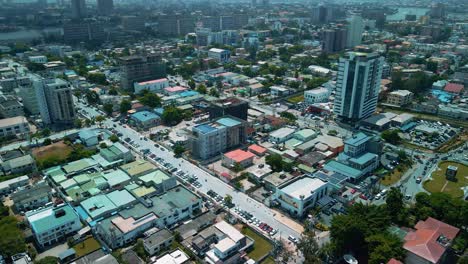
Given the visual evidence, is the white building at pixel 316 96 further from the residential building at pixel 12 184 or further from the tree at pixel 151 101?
the residential building at pixel 12 184

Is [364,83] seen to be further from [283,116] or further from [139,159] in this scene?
[139,159]

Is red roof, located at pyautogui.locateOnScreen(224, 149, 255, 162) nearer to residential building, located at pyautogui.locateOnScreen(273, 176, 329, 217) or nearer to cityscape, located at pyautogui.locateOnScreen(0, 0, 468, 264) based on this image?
cityscape, located at pyautogui.locateOnScreen(0, 0, 468, 264)

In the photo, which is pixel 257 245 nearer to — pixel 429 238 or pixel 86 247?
pixel 429 238

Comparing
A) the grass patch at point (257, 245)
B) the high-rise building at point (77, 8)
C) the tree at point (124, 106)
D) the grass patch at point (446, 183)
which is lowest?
the grass patch at point (257, 245)

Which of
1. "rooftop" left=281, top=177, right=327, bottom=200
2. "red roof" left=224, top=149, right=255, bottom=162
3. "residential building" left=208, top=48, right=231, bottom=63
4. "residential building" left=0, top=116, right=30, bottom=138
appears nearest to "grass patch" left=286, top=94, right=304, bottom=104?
"red roof" left=224, top=149, right=255, bottom=162

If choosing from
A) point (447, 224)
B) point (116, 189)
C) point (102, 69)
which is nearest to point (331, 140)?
point (447, 224)

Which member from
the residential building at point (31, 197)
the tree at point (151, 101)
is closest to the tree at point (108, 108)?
the tree at point (151, 101)
